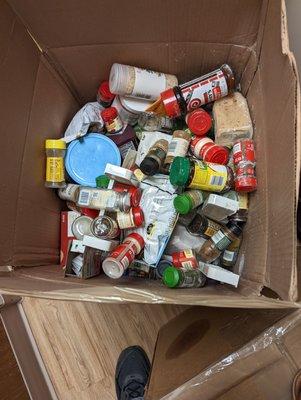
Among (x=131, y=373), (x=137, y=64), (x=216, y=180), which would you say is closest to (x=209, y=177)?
(x=216, y=180)

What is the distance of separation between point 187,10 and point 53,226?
2.11 ft

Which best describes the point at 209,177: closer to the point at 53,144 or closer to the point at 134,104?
the point at 134,104

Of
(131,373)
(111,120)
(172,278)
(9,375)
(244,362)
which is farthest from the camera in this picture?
(9,375)

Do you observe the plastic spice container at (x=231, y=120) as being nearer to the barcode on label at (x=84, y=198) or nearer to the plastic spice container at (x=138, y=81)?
the plastic spice container at (x=138, y=81)

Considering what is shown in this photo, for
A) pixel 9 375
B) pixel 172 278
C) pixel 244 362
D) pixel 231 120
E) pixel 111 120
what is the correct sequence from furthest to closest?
pixel 9 375 < pixel 111 120 < pixel 231 120 < pixel 172 278 < pixel 244 362

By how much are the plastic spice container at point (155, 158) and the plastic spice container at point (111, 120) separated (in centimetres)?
13

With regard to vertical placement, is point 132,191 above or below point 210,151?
below

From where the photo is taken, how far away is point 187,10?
911 millimetres

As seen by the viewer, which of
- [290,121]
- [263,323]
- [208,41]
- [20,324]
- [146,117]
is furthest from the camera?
[20,324]

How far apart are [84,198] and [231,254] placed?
1.31 feet

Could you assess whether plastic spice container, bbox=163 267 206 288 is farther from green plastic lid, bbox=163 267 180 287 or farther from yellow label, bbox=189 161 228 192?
yellow label, bbox=189 161 228 192

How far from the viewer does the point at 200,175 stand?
987 millimetres

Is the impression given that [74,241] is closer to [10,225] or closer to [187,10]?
[10,225]

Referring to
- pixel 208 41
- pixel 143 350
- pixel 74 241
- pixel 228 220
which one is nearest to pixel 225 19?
pixel 208 41
